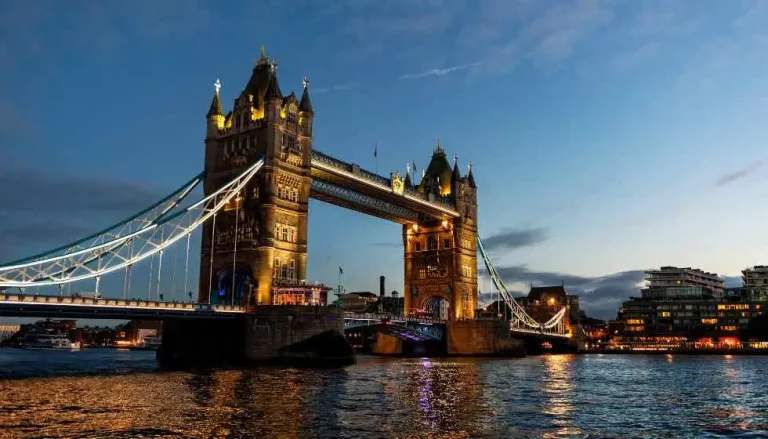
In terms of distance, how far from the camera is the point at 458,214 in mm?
110375

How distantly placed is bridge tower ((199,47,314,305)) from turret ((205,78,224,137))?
109mm

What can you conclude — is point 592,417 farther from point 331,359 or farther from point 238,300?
point 238,300

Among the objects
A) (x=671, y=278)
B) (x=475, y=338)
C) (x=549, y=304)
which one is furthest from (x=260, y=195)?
(x=671, y=278)

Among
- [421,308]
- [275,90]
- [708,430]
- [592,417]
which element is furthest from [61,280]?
[421,308]

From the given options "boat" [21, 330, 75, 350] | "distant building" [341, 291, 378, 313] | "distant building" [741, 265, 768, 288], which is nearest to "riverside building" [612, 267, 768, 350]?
"distant building" [741, 265, 768, 288]

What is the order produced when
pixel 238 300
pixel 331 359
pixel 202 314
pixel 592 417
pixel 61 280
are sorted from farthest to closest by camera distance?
pixel 238 300 → pixel 331 359 → pixel 202 314 → pixel 61 280 → pixel 592 417

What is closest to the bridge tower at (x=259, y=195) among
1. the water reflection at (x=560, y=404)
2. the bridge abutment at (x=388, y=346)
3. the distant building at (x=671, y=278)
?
the water reflection at (x=560, y=404)

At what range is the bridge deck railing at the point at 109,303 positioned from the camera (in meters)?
47.0

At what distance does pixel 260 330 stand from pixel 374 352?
58132 millimetres

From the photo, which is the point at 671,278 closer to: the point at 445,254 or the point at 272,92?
the point at 445,254

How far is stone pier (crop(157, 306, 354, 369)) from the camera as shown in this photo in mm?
62031

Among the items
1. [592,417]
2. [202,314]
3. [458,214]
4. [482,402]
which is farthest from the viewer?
[458,214]

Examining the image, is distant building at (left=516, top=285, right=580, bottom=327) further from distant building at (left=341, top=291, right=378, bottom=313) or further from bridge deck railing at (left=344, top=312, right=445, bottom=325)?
bridge deck railing at (left=344, top=312, right=445, bottom=325)

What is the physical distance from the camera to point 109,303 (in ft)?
171
